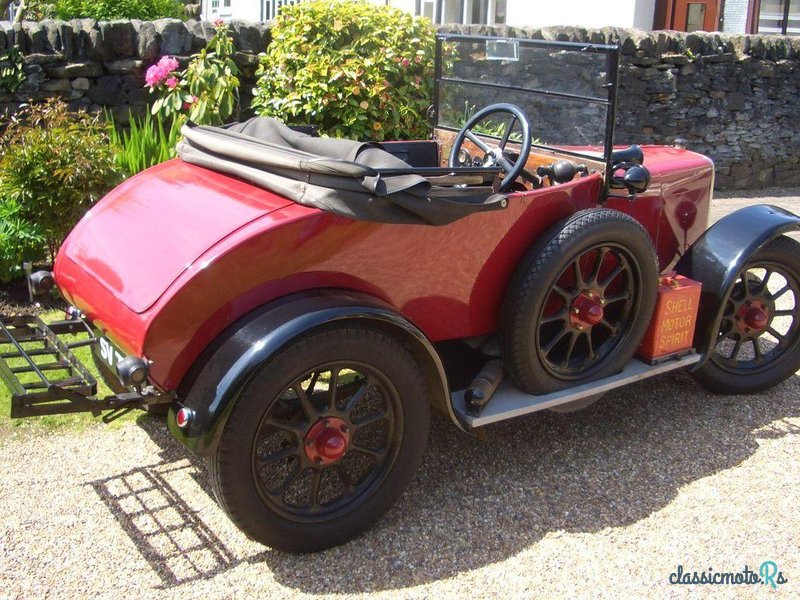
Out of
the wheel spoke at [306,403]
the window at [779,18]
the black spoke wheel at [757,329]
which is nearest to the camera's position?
the wheel spoke at [306,403]

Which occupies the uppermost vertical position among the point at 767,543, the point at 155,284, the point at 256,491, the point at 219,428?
the point at 155,284

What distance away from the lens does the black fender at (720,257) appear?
3.91 meters

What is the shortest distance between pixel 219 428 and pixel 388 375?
0.62m

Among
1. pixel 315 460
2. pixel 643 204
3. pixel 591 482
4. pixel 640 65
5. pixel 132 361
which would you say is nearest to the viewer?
pixel 132 361

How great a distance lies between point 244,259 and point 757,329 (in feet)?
8.75

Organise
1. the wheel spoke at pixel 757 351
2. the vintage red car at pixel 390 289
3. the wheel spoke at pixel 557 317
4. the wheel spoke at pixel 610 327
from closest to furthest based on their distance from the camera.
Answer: the vintage red car at pixel 390 289, the wheel spoke at pixel 557 317, the wheel spoke at pixel 610 327, the wheel spoke at pixel 757 351

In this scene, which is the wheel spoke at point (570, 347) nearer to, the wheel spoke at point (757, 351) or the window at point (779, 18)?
the wheel spoke at point (757, 351)

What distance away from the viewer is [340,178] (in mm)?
2926

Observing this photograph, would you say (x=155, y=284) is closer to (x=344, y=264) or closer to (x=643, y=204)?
(x=344, y=264)

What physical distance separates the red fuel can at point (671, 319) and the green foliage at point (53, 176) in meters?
3.43

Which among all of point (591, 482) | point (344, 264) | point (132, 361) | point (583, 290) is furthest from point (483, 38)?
point (132, 361)

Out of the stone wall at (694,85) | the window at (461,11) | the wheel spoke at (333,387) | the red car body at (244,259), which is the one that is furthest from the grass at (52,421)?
the window at (461,11)

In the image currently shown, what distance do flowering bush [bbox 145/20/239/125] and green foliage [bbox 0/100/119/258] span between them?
861 millimetres

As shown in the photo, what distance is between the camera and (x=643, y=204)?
4008 millimetres
